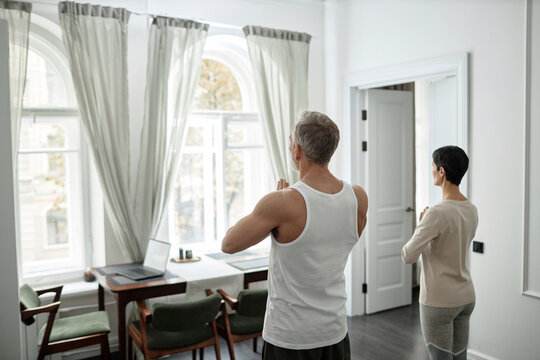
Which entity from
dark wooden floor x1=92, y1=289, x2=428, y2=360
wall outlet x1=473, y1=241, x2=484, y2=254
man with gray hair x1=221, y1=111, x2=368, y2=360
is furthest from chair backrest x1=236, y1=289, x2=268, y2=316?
wall outlet x1=473, y1=241, x2=484, y2=254

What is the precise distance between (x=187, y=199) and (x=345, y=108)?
68.7 inches

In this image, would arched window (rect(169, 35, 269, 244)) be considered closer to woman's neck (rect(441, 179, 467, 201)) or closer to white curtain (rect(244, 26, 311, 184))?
white curtain (rect(244, 26, 311, 184))

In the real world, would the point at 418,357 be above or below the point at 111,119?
below

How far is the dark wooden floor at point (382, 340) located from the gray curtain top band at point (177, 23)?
2595mm

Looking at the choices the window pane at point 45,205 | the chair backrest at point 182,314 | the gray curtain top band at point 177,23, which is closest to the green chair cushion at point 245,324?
the chair backrest at point 182,314

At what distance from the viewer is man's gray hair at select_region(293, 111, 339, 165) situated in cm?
170

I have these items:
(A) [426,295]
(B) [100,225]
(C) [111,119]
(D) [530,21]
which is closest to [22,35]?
(C) [111,119]

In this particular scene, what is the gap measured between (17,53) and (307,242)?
2.79 m

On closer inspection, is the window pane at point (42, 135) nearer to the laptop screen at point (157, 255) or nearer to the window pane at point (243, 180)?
the laptop screen at point (157, 255)

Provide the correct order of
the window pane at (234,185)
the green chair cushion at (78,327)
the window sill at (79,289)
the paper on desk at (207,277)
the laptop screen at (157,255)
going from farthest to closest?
the window pane at (234,185) → the window sill at (79,289) → the laptop screen at (157,255) → the paper on desk at (207,277) → the green chair cushion at (78,327)

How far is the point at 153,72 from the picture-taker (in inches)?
154

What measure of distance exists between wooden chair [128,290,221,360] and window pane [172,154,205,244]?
1486 mm

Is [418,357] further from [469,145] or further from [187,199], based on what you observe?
[187,199]

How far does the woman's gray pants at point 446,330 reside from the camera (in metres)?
2.43
